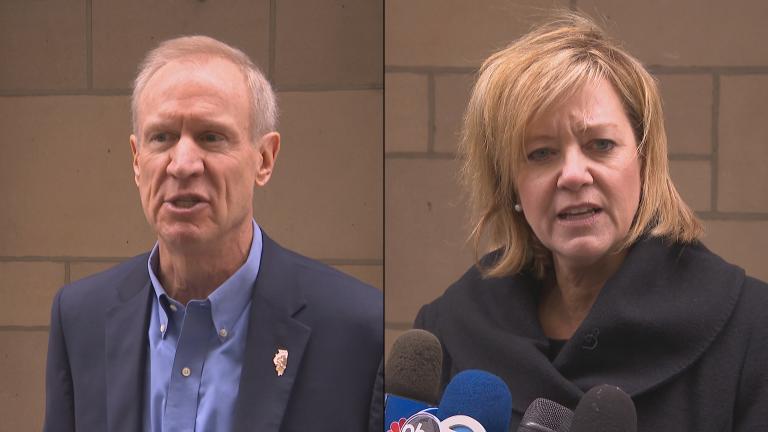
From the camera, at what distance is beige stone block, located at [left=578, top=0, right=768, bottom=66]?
98cm

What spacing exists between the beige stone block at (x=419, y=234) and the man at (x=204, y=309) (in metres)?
0.13

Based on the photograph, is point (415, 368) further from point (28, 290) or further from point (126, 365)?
point (28, 290)

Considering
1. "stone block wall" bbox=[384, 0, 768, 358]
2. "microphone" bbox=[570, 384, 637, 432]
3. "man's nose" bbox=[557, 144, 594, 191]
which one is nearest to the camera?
"microphone" bbox=[570, 384, 637, 432]

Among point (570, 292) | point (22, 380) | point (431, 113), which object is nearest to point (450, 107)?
point (431, 113)

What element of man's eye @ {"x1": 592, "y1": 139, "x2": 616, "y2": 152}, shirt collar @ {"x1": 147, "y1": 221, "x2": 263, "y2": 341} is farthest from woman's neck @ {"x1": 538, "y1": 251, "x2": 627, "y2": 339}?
shirt collar @ {"x1": 147, "y1": 221, "x2": 263, "y2": 341}

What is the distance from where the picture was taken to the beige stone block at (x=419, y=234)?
1.05 meters

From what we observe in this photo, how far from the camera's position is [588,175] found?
0.87 metres

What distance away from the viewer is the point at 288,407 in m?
0.91

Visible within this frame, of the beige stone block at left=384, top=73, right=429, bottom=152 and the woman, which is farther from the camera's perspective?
the beige stone block at left=384, top=73, right=429, bottom=152

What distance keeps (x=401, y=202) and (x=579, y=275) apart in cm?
26

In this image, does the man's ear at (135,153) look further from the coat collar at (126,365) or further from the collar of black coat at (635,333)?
the collar of black coat at (635,333)

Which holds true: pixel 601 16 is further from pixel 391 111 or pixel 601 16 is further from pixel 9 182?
pixel 9 182

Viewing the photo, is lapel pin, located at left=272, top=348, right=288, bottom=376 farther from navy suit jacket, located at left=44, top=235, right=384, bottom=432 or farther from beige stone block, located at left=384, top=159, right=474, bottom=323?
beige stone block, located at left=384, top=159, right=474, bottom=323

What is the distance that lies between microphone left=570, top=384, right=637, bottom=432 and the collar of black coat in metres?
0.06
